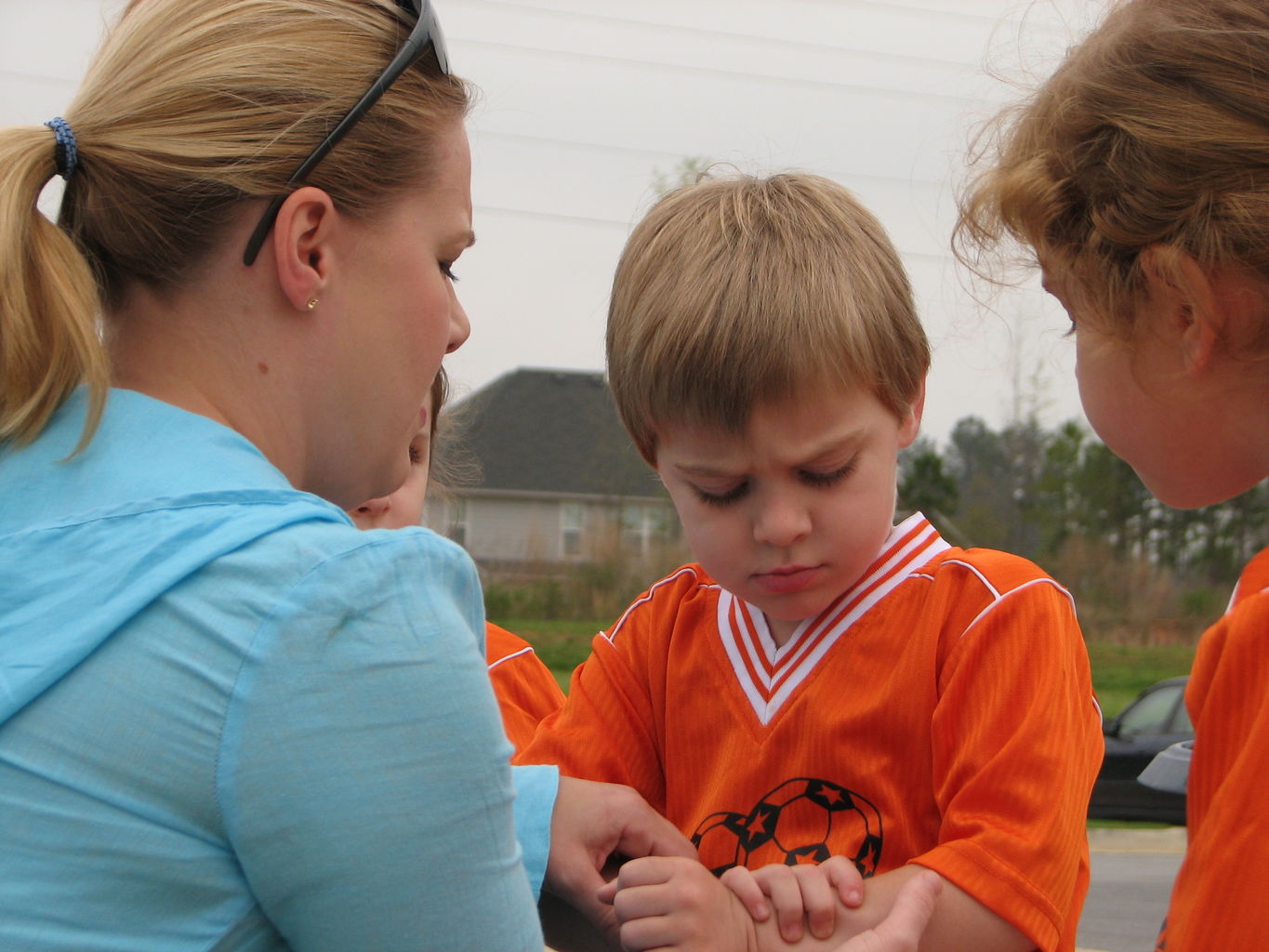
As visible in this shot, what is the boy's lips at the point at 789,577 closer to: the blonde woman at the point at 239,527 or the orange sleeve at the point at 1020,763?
the orange sleeve at the point at 1020,763

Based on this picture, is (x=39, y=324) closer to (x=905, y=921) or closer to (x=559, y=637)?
(x=905, y=921)

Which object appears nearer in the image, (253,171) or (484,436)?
(253,171)

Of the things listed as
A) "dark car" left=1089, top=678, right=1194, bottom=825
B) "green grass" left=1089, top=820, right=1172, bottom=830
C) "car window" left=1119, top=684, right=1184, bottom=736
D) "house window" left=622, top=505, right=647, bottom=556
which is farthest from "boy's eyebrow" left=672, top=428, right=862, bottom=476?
"house window" left=622, top=505, right=647, bottom=556

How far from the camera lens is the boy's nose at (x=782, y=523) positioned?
177 centimetres

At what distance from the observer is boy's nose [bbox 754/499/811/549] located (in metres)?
1.77

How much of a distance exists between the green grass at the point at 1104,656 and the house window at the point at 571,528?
2297mm

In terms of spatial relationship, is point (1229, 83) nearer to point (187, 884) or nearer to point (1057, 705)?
point (1057, 705)

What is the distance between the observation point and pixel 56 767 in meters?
1.12

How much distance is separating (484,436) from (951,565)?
107ft

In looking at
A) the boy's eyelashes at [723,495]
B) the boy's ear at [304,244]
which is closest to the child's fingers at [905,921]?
the boy's eyelashes at [723,495]

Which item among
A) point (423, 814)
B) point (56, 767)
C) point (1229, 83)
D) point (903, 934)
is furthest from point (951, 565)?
point (56, 767)

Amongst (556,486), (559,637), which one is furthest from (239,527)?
(556,486)

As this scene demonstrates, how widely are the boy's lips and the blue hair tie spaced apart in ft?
3.39

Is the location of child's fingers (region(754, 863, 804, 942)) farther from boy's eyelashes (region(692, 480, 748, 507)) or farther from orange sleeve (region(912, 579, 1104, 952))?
boy's eyelashes (region(692, 480, 748, 507))
